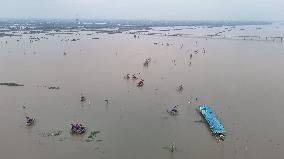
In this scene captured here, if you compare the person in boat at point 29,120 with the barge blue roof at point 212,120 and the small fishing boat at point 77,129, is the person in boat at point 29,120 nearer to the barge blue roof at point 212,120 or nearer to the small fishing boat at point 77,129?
the small fishing boat at point 77,129

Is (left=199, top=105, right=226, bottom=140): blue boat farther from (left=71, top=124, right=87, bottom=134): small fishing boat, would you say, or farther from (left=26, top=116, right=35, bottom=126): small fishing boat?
(left=26, top=116, right=35, bottom=126): small fishing boat

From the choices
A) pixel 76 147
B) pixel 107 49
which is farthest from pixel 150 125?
pixel 107 49

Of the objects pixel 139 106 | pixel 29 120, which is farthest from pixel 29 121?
pixel 139 106

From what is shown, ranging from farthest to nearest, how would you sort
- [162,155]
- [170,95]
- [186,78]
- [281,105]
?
[186,78] < [170,95] < [281,105] < [162,155]

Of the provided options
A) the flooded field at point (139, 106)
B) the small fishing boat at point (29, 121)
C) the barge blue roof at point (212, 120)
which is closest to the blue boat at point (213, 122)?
the barge blue roof at point (212, 120)

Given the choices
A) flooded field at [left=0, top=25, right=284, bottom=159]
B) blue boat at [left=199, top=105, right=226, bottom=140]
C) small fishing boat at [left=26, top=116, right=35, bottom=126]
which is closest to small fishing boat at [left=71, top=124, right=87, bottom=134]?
flooded field at [left=0, top=25, right=284, bottom=159]

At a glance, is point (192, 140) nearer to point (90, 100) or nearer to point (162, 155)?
point (162, 155)

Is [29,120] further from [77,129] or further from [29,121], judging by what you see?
[77,129]
